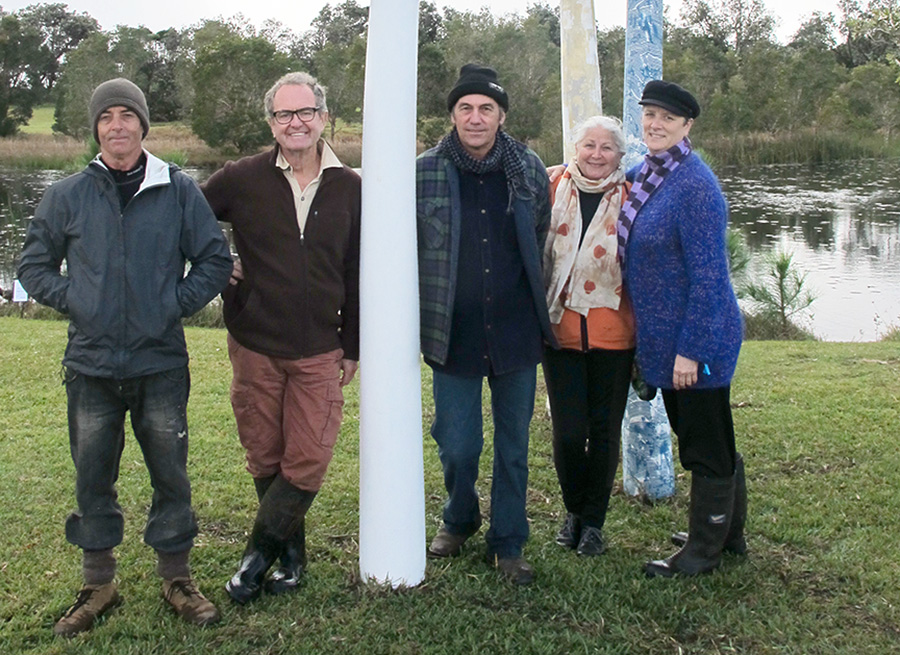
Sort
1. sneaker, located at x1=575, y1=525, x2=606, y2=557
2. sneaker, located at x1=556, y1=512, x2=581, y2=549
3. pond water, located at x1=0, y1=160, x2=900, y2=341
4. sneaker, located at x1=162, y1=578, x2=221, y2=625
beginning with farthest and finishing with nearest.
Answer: pond water, located at x1=0, y1=160, x2=900, y2=341 < sneaker, located at x1=556, y1=512, x2=581, y2=549 < sneaker, located at x1=575, y1=525, x2=606, y2=557 < sneaker, located at x1=162, y1=578, x2=221, y2=625

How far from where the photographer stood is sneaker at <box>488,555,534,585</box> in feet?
12.4

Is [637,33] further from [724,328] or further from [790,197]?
[790,197]

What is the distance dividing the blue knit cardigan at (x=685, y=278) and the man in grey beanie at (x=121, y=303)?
1.61 metres

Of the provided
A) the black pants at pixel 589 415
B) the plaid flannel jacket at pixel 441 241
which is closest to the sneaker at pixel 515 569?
the black pants at pixel 589 415

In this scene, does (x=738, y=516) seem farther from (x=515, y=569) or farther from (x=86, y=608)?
(x=86, y=608)

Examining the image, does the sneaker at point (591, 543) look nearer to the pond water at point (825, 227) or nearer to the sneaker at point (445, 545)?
the sneaker at point (445, 545)

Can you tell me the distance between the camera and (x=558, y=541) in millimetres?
4211

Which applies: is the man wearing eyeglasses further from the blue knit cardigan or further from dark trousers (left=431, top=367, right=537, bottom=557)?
the blue knit cardigan

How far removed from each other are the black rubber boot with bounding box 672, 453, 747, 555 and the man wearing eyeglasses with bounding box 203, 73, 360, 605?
5.47 ft

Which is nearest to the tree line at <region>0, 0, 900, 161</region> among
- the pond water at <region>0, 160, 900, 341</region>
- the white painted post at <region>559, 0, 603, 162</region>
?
the pond water at <region>0, 160, 900, 341</region>

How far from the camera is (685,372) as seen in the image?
144 inches

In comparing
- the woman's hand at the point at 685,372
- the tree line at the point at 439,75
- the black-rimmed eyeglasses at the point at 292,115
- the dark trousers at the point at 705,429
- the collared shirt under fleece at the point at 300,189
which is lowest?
the dark trousers at the point at 705,429

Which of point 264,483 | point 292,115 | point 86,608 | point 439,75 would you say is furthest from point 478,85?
point 439,75

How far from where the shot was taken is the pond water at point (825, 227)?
14.2m
